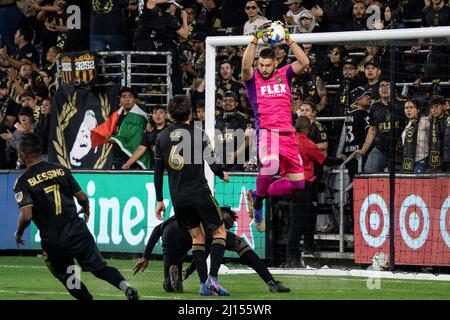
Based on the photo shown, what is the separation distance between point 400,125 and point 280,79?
11.3ft

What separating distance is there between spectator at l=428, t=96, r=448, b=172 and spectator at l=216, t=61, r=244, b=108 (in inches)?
156

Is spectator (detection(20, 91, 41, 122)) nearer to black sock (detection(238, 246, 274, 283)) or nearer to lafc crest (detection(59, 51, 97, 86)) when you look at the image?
lafc crest (detection(59, 51, 97, 86))

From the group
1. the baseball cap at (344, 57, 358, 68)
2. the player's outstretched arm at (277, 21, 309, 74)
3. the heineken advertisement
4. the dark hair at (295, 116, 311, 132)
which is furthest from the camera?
the heineken advertisement

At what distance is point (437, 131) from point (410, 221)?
1.34m

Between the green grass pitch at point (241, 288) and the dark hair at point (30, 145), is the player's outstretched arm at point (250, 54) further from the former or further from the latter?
the dark hair at point (30, 145)

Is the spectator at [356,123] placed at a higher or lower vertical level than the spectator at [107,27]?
lower

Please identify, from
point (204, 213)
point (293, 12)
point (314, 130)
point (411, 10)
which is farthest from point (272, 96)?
point (411, 10)

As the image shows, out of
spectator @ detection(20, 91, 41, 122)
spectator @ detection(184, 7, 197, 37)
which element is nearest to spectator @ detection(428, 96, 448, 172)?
spectator @ detection(184, 7, 197, 37)

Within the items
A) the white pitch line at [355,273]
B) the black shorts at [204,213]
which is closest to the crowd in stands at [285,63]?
the white pitch line at [355,273]

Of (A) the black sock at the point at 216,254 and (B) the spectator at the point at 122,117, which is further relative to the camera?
(B) the spectator at the point at 122,117

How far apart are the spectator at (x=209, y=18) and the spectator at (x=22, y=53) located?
3.93 metres

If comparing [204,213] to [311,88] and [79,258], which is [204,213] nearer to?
[79,258]

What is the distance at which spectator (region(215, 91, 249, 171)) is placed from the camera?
18.3 meters

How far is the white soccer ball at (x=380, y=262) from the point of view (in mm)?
16484
